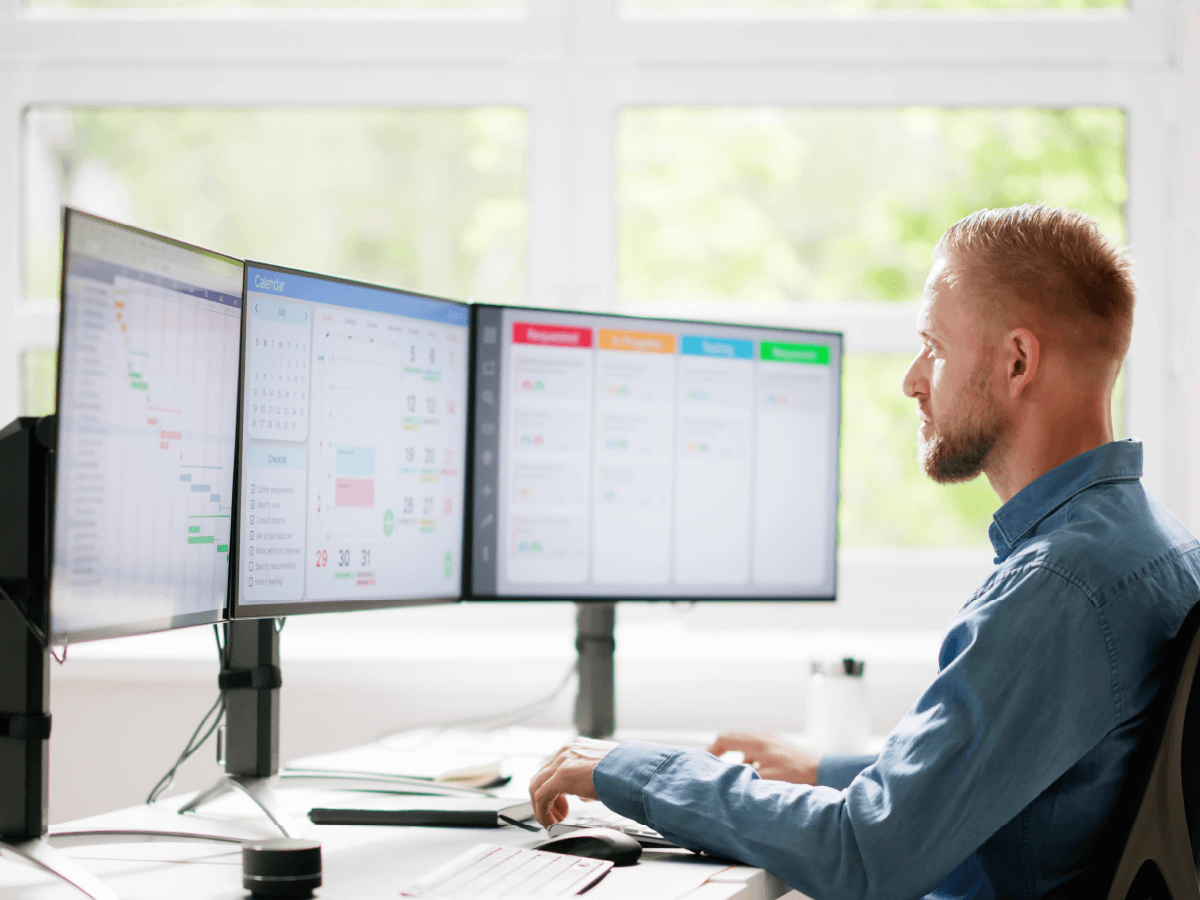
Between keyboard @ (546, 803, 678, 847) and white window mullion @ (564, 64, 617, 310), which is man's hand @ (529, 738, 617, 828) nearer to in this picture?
keyboard @ (546, 803, 678, 847)

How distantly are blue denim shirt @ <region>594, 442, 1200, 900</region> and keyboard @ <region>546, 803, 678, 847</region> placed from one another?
42mm

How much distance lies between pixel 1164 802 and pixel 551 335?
993 mm

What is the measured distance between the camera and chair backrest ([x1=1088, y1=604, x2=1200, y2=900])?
89cm

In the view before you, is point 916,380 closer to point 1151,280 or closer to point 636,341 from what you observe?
point 636,341

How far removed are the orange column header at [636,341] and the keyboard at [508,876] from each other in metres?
0.83

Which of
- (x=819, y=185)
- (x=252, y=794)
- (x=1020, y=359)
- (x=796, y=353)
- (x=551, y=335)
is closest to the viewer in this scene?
(x=1020, y=359)

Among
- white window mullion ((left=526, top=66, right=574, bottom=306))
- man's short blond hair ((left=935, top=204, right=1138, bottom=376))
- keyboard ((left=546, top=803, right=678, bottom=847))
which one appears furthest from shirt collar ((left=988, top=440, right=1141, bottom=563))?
white window mullion ((left=526, top=66, right=574, bottom=306))

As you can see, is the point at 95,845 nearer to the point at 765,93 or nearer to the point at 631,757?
the point at 631,757

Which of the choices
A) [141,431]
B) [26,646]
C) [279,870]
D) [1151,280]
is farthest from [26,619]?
[1151,280]

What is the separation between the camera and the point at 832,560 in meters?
1.74

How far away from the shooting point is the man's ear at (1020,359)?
107 centimetres

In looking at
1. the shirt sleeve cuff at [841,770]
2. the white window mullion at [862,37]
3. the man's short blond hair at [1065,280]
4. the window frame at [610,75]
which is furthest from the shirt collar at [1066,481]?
the white window mullion at [862,37]

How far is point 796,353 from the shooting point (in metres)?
1.71

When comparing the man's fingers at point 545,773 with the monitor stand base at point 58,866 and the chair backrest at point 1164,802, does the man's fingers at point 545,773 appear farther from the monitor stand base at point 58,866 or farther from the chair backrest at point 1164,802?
the chair backrest at point 1164,802
